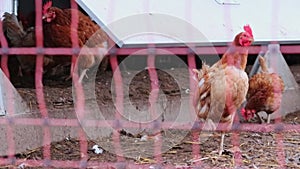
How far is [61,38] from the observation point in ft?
10.4

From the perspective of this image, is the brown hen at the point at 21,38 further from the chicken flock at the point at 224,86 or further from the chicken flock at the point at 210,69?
the chicken flock at the point at 224,86

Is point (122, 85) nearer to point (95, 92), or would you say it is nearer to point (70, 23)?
point (95, 92)

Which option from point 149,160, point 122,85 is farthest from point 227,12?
point 149,160

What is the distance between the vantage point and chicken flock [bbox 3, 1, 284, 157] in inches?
104

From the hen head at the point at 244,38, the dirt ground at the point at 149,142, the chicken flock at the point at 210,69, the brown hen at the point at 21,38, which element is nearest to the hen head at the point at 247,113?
the chicken flock at the point at 210,69

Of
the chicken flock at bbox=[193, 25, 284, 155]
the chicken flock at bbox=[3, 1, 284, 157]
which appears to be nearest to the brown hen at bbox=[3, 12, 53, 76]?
the chicken flock at bbox=[3, 1, 284, 157]

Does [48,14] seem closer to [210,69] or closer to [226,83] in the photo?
[210,69]

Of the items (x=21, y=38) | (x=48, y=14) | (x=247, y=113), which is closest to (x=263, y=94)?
(x=247, y=113)

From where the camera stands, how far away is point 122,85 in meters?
3.17

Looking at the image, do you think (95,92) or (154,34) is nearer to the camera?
(154,34)

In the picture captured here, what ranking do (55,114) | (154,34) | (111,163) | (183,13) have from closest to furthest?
1. (111,163)
2. (154,34)
3. (55,114)
4. (183,13)

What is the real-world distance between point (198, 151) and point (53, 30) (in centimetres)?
108

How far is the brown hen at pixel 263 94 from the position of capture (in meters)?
3.36

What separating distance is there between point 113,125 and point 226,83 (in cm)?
70
